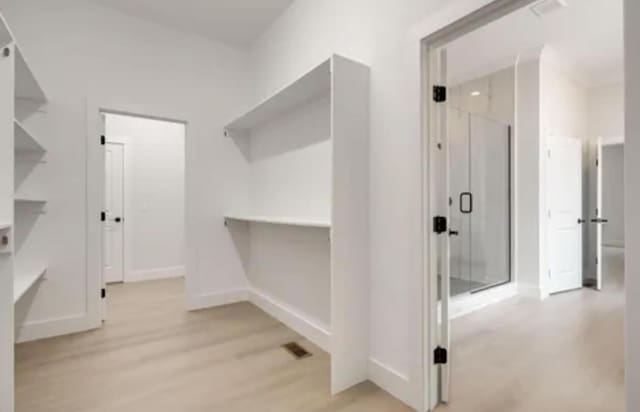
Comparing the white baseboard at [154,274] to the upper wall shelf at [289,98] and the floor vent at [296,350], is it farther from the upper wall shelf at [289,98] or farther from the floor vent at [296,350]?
the floor vent at [296,350]

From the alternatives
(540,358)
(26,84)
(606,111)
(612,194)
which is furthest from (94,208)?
(612,194)

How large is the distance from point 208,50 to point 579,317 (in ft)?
16.1

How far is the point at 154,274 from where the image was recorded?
5184 mm

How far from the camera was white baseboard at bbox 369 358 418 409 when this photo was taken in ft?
6.19

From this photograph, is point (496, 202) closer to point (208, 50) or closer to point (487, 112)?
point (487, 112)

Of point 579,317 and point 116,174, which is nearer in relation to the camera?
point 579,317

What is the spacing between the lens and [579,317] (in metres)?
3.34

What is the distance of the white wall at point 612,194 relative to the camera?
7598 mm

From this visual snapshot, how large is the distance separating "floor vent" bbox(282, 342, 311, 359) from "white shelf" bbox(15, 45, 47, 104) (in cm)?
265

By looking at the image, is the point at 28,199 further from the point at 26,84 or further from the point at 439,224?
the point at 439,224

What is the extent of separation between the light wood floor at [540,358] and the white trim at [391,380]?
21 cm

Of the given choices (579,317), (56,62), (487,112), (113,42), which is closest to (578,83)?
(487,112)

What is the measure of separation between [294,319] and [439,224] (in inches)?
68.5

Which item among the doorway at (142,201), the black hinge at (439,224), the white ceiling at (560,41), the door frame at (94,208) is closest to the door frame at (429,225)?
the black hinge at (439,224)
